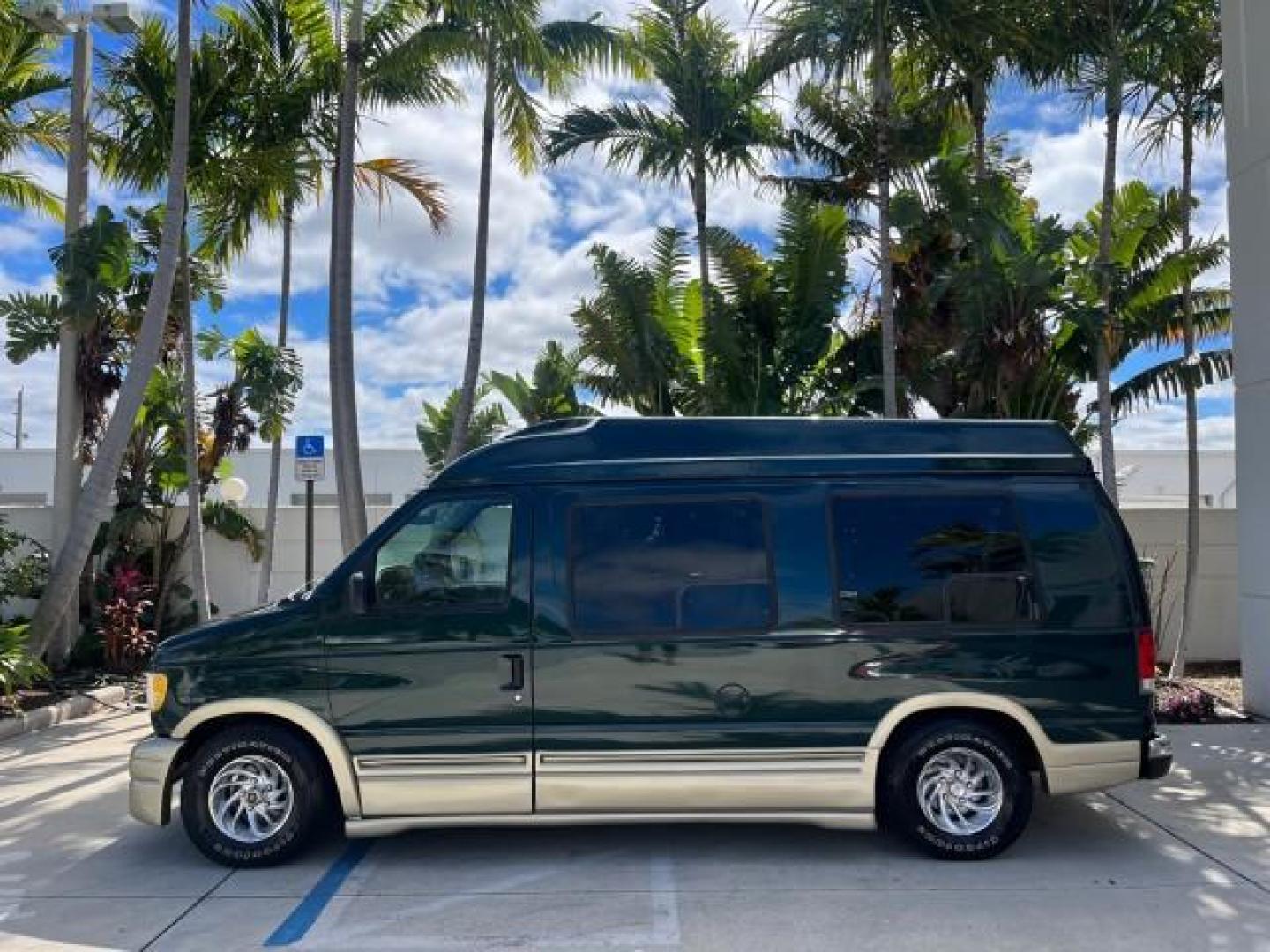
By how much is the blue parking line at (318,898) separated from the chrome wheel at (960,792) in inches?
123

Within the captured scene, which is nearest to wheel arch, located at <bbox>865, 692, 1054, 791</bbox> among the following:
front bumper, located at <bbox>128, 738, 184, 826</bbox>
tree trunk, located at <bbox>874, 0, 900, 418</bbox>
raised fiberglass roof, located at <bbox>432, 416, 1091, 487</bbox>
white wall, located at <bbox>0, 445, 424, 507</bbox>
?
raised fiberglass roof, located at <bbox>432, 416, 1091, 487</bbox>

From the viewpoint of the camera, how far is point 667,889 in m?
5.39

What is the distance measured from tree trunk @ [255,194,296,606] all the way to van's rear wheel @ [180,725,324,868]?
7.42 metres

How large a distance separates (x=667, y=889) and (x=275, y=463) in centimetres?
1103

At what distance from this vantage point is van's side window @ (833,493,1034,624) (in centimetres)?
575

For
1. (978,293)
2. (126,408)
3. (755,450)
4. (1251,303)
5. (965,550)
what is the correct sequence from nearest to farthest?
(965,550) → (755,450) → (1251,303) → (126,408) → (978,293)

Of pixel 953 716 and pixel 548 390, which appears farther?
pixel 548 390

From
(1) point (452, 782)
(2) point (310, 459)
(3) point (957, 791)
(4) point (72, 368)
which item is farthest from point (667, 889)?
(4) point (72, 368)

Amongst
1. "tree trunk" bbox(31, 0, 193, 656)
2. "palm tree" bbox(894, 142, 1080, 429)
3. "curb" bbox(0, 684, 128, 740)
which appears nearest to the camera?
"curb" bbox(0, 684, 128, 740)

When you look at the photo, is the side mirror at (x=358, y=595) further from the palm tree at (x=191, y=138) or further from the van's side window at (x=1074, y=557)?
the palm tree at (x=191, y=138)

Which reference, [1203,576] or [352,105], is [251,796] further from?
[1203,576]

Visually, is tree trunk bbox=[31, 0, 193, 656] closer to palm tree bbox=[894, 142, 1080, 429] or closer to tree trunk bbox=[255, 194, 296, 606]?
tree trunk bbox=[255, 194, 296, 606]

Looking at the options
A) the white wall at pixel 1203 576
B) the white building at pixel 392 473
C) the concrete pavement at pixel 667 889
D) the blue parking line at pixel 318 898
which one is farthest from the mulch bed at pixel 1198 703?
the white building at pixel 392 473

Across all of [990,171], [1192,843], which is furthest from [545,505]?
[990,171]
